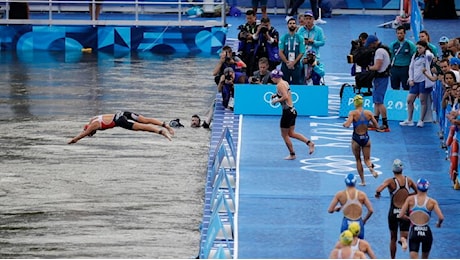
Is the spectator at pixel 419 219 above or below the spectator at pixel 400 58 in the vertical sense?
below

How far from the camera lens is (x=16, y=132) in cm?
3127

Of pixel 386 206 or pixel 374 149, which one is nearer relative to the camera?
pixel 386 206

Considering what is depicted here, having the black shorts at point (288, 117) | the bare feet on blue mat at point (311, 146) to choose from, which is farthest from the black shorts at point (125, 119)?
the bare feet on blue mat at point (311, 146)

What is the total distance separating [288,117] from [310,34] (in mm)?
Result: 5827

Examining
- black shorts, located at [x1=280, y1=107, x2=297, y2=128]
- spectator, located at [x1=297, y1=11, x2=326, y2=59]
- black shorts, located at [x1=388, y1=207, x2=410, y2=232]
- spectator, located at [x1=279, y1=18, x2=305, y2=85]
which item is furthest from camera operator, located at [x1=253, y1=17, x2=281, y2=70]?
black shorts, located at [x1=388, y1=207, x2=410, y2=232]

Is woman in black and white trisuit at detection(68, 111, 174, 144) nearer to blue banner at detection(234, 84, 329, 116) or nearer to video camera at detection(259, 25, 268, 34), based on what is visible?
blue banner at detection(234, 84, 329, 116)

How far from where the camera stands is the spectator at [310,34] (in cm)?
3209

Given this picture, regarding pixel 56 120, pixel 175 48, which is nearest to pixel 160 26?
pixel 175 48

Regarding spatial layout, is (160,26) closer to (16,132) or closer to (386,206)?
(16,132)

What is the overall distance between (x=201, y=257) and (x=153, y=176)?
6.90m

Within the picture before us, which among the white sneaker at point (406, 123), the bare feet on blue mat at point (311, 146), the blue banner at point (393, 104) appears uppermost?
the blue banner at point (393, 104)

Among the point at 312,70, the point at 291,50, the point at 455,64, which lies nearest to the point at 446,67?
the point at 455,64

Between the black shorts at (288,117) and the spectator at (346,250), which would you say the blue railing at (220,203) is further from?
the spectator at (346,250)

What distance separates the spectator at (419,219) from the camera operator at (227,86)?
12.1 meters
